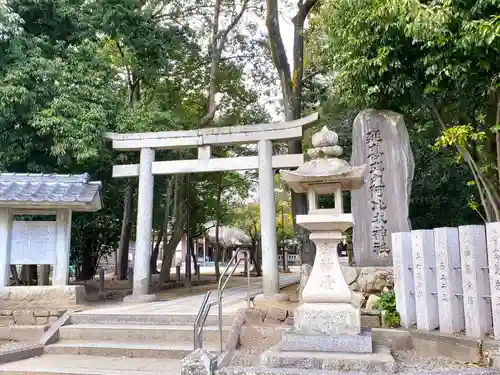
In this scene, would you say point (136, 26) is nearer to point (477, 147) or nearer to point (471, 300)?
point (477, 147)

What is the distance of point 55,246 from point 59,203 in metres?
1.02

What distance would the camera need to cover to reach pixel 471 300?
5.76 meters

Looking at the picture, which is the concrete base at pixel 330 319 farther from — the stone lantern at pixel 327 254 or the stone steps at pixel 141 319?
the stone steps at pixel 141 319

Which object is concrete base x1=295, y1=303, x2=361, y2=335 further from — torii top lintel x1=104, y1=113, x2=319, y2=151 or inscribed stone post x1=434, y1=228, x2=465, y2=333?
torii top lintel x1=104, y1=113, x2=319, y2=151

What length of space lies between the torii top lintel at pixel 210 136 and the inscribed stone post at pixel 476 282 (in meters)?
5.25

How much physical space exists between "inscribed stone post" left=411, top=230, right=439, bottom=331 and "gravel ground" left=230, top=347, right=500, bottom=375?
52cm

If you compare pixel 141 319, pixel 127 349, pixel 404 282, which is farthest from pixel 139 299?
pixel 404 282

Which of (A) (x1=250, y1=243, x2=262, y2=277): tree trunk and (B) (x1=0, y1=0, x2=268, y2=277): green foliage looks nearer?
(B) (x1=0, y1=0, x2=268, y2=277): green foliage

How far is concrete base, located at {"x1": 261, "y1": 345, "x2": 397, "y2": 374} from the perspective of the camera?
5.02m

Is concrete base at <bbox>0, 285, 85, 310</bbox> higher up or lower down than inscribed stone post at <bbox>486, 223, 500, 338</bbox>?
lower down

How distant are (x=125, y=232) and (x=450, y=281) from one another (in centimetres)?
1357

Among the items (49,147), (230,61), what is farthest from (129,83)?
(49,147)

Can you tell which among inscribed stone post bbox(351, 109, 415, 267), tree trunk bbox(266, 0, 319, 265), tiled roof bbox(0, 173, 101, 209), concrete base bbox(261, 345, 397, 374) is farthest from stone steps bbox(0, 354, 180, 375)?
tree trunk bbox(266, 0, 319, 265)

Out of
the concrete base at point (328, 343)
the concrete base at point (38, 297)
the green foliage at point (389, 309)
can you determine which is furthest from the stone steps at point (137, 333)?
the green foliage at point (389, 309)
